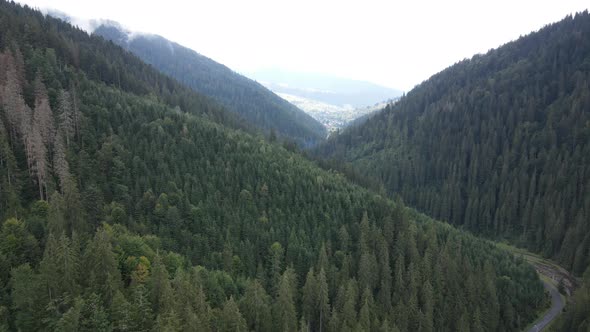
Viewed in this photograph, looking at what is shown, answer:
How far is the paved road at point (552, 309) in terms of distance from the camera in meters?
121

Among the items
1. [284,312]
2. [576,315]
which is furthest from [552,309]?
[284,312]

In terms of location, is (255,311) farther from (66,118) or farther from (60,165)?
(66,118)

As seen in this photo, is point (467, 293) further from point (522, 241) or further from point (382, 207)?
point (522, 241)

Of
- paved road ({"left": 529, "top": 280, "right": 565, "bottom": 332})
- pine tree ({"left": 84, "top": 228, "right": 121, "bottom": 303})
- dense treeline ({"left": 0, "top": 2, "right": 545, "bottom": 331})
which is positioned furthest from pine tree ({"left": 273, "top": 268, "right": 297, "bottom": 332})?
paved road ({"left": 529, "top": 280, "right": 565, "bottom": 332})

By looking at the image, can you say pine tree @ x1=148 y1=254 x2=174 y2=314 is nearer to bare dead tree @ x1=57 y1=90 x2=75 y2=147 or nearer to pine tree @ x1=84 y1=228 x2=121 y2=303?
pine tree @ x1=84 y1=228 x2=121 y2=303

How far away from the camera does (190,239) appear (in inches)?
4178

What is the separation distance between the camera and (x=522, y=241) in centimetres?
19438

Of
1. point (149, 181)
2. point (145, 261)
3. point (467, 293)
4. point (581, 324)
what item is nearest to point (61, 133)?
point (149, 181)

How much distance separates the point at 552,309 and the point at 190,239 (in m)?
117

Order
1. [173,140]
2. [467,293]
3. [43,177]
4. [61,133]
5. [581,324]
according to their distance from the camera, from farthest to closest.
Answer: [173,140] → [467,293] → [61,133] → [581,324] → [43,177]

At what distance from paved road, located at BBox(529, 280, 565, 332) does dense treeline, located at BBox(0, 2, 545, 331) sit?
14.4ft

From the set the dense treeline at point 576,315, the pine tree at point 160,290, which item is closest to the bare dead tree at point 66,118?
the pine tree at point 160,290

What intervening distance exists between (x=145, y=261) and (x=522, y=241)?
182274mm

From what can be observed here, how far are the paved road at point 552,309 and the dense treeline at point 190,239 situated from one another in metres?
4.39
